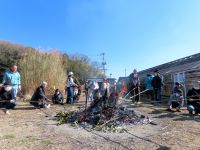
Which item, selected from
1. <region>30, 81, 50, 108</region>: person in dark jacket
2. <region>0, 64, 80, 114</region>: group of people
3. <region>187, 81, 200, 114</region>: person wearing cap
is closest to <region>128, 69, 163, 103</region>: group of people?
<region>187, 81, 200, 114</region>: person wearing cap

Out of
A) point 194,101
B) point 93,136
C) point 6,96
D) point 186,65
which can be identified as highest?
point 186,65

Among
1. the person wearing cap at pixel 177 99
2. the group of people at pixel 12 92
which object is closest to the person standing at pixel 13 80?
the group of people at pixel 12 92

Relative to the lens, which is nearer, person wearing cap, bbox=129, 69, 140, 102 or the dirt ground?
the dirt ground

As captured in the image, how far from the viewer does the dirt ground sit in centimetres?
795

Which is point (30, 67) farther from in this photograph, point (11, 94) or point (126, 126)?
point (126, 126)

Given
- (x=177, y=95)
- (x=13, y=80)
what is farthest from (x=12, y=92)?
(x=177, y=95)

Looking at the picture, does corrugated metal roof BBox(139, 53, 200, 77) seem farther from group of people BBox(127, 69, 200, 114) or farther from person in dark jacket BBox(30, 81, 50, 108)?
person in dark jacket BBox(30, 81, 50, 108)

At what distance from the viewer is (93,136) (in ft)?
29.6

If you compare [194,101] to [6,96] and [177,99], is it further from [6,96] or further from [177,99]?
[6,96]

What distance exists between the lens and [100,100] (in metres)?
11.4

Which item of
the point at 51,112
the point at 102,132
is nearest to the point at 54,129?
the point at 102,132

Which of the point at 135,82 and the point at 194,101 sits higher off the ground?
the point at 135,82

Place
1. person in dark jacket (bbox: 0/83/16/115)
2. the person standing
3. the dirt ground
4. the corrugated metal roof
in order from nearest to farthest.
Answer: the dirt ground
person in dark jacket (bbox: 0/83/16/115)
the person standing
the corrugated metal roof

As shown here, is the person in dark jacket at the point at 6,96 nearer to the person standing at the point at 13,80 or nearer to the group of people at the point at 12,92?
the group of people at the point at 12,92
